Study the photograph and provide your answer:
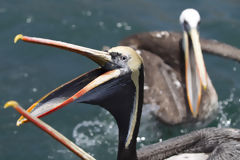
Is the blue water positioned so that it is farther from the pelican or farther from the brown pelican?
the brown pelican

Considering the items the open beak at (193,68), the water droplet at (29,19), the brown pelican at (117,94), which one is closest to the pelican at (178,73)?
the open beak at (193,68)

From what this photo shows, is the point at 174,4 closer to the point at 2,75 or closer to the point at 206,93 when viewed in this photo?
the point at 206,93

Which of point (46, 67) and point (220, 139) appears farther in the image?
point (46, 67)

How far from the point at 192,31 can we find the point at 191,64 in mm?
502

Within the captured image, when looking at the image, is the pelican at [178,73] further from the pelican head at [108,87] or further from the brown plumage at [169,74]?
the pelican head at [108,87]

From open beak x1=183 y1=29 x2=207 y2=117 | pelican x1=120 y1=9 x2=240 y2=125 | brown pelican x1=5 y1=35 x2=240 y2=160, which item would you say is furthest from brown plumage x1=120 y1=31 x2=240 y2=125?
brown pelican x1=5 y1=35 x2=240 y2=160

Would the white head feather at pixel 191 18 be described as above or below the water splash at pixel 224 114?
above

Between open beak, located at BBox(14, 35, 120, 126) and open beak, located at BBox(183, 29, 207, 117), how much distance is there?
2707mm

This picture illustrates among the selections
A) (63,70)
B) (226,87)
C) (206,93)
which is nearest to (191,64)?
(206,93)

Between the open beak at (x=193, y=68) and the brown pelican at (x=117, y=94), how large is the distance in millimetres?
1869

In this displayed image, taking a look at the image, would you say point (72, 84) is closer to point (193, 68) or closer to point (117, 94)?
point (117, 94)

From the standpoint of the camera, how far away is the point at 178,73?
7.53 metres

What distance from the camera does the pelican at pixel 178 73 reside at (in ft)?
22.8

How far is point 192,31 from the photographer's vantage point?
23.4 feet
